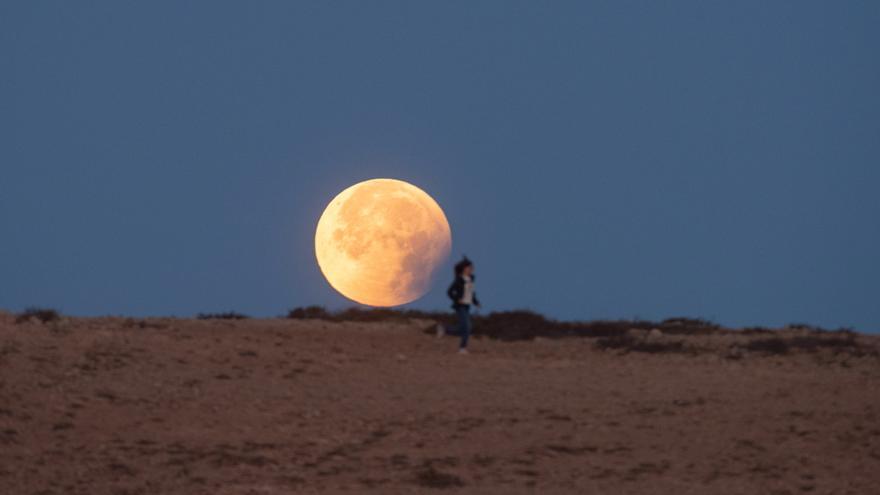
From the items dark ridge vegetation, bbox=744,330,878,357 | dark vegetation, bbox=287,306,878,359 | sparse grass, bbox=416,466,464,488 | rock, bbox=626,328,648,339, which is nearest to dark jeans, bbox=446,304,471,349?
dark vegetation, bbox=287,306,878,359

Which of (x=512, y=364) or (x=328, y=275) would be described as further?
(x=328, y=275)

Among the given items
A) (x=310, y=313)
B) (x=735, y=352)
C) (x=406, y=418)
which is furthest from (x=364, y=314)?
(x=406, y=418)

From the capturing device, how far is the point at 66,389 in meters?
20.9

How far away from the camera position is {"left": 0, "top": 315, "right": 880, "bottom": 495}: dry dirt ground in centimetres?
1675

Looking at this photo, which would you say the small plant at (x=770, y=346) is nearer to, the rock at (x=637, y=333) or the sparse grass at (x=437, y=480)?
the rock at (x=637, y=333)

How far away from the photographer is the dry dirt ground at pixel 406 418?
16.8 m

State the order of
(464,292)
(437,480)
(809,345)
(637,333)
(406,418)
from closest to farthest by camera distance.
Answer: (437,480) → (406,418) → (464,292) → (809,345) → (637,333)

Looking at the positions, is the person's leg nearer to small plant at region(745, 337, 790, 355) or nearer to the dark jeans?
the dark jeans

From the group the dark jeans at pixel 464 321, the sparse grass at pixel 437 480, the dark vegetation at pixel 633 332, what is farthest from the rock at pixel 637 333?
the sparse grass at pixel 437 480

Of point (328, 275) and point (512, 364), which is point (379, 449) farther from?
point (328, 275)

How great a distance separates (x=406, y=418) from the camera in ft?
65.5

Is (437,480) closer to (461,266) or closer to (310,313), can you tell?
(461,266)

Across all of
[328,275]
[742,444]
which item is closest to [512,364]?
[742,444]

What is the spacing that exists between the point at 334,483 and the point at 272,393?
5.45m
